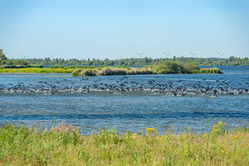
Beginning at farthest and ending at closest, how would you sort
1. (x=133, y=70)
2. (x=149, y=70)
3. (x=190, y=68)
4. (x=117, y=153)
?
(x=190, y=68)
(x=149, y=70)
(x=133, y=70)
(x=117, y=153)

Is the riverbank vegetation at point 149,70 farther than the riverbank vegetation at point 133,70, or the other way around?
the riverbank vegetation at point 133,70

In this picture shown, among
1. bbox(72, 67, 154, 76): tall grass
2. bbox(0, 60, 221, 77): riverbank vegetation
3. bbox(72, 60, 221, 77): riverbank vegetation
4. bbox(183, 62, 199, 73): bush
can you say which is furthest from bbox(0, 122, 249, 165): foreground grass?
bbox(183, 62, 199, 73): bush

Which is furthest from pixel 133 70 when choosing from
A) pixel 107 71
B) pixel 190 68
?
pixel 190 68

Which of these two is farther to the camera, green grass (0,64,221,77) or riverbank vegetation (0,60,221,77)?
riverbank vegetation (0,60,221,77)

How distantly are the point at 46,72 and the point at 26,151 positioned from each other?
108060 millimetres

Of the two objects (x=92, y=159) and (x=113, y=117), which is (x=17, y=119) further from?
(x=92, y=159)

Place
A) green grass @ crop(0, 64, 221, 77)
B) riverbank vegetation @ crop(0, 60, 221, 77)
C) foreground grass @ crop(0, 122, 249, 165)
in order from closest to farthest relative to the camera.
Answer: foreground grass @ crop(0, 122, 249, 165), green grass @ crop(0, 64, 221, 77), riverbank vegetation @ crop(0, 60, 221, 77)

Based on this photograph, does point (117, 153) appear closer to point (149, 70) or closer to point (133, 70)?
point (133, 70)

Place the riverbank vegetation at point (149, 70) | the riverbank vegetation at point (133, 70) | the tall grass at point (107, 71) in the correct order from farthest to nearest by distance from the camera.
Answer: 1. the riverbank vegetation at point (133, 70)
2. the riverbank vegetation at point (149, 70)
3. the tall grass at point (107, 71)

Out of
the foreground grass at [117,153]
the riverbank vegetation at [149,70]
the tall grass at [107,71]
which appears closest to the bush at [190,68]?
the riverbank vegetation at [149,70]

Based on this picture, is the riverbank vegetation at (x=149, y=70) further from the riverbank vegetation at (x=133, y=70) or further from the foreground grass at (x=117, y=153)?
the foreground grass at (x=117, y=153)

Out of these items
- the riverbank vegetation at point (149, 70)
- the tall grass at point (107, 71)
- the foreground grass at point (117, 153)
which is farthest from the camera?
the riverbank vegetation at point (149, 70)

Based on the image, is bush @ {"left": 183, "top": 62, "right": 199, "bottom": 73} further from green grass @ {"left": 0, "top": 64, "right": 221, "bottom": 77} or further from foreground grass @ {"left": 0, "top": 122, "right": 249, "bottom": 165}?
foreground grass @ {"left": 0, "top": 122, "right": 249, "bottom": 165}

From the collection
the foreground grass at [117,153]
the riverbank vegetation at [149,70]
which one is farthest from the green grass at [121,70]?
the foreground grass at [117,153]
